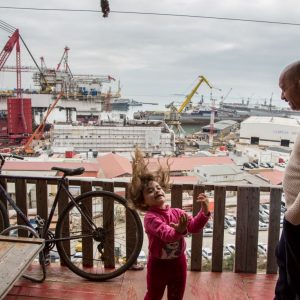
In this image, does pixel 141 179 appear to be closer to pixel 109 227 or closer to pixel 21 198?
pixel 109 227

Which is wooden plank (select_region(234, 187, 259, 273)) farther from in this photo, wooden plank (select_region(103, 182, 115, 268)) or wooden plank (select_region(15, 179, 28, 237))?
wooden plank (select_region(15, 179, 28, 237))

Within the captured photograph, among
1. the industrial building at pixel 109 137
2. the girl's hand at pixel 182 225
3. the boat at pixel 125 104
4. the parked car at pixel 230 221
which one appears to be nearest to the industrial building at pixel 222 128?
the industrial building at pixel 109 137

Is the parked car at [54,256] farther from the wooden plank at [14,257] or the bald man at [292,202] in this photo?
the bald man at [292,202]

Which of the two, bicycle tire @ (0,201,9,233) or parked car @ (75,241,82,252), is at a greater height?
bicycle tire @ (0,201,9,233)

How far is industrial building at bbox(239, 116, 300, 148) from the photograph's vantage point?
2860 cm

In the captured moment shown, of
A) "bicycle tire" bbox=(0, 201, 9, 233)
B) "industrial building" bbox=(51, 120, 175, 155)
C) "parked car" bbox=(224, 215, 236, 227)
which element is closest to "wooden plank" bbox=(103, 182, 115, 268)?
"bicycle tire" bbox=(0, 201, 9, 233)

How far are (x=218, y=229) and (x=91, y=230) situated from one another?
2.28ft

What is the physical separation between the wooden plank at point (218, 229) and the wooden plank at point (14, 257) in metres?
0.91

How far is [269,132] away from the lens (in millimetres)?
30328

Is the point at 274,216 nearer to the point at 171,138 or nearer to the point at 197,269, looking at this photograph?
the point at 197,269

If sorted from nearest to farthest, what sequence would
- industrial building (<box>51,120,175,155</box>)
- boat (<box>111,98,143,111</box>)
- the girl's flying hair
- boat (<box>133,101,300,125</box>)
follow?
the girl's flying hair → industrial building (<box>51,120,175,155</box>) → boat (<box>133,101,300,125</box>) → boat (<box>111,98,143,111</box>)

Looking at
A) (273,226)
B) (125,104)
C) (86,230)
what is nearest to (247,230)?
(273,226)

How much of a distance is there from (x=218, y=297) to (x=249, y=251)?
0.34 metres

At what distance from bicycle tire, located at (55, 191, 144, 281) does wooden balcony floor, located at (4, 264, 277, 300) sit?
2.5 inches
